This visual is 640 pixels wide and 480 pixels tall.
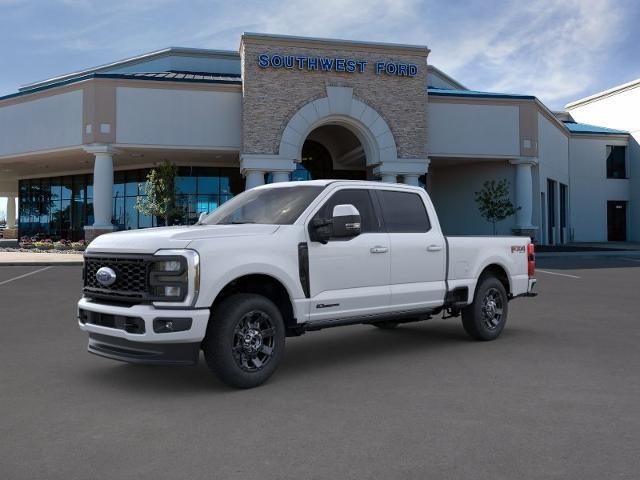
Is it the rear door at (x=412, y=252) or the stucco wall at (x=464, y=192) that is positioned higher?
the stucco wall at (x=464, y=192)

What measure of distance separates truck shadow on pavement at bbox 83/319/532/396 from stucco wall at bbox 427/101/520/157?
76.6ft

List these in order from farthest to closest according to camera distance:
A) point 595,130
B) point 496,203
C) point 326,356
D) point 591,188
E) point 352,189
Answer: point 595,130 → point 591,188 → point 496,203 → point 326,356 → point 352,189

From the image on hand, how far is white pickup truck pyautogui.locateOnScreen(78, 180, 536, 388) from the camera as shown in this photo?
5.59 m

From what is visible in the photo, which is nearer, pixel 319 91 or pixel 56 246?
pixel 319 91

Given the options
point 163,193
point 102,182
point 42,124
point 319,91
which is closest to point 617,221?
point 319,91

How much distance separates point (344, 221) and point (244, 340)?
5.11 ft

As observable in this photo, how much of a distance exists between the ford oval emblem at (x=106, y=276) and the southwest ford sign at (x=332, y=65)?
23.9 m

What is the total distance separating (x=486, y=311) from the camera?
852cm

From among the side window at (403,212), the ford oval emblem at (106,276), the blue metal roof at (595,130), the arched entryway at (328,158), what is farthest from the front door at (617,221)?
the ford oval emblem at (106,276)

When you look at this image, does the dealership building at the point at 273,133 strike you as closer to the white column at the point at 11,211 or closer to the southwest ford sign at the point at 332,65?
the southwest ford sign at the point at 332,65

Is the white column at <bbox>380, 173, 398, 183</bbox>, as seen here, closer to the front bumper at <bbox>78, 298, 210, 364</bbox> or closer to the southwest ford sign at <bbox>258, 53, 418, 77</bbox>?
the southwest ford sign at <bbox>258, 53, 418, 77</bbox>

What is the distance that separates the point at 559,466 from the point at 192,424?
8.69 feet

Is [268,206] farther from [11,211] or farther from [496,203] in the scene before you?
[11,211]

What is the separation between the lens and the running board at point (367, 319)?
6.50 meters
